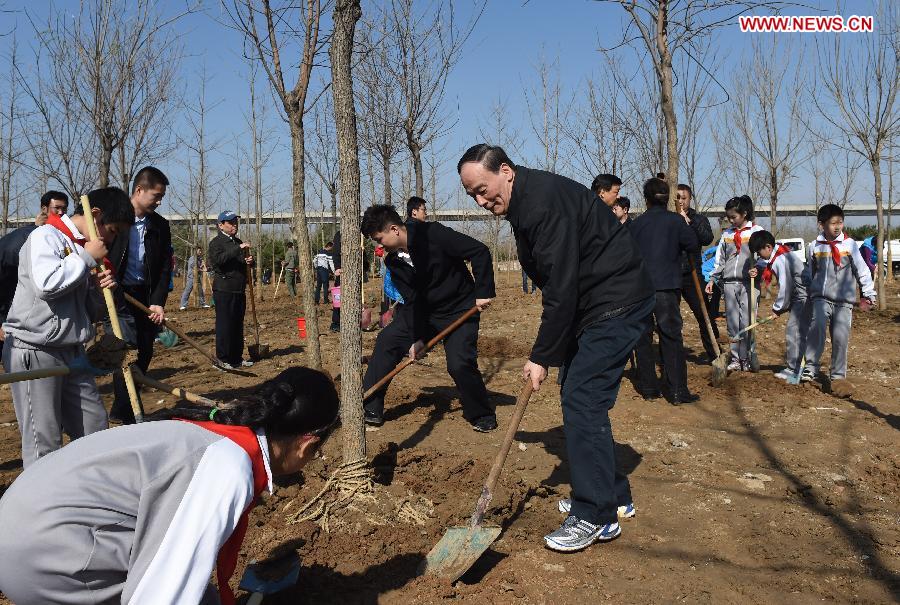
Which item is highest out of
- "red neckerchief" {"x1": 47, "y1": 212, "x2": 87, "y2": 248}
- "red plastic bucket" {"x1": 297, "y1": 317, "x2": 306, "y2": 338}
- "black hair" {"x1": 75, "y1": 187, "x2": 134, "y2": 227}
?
"black hair" {"x1": 75, "y1": 187, "x2": 134, "y2": 227}

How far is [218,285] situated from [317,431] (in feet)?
21.6

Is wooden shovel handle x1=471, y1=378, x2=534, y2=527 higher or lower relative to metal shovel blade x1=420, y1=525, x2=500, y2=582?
higher

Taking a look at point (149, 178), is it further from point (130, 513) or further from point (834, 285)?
point (834, 285)

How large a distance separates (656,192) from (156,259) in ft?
14.0

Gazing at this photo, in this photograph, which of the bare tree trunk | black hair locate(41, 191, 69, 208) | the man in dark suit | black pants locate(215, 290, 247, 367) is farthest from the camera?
black pants locate(215, 290, 247, 367)

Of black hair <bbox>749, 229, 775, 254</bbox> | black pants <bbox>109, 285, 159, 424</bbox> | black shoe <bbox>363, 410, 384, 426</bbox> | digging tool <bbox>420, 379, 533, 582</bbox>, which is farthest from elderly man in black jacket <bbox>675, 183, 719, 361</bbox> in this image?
black pants <bbox>109, 285, 159, 424</bbox>

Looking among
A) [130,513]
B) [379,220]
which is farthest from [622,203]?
[130,513]

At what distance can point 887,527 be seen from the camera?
358 centimetres

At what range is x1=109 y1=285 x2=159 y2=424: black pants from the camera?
524 cm

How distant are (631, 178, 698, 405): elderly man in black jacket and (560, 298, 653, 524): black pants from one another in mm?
2976

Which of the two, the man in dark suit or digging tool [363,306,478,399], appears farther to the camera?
digging tool [363,306,478,399]

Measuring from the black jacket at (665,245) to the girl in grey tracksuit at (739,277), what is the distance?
4.54ft

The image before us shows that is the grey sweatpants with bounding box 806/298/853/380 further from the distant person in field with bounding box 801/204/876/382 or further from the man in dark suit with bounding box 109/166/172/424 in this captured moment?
the man in dark suit with bounding box 109/166/172/424

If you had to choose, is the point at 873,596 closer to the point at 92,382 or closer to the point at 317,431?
the point at 317,431
